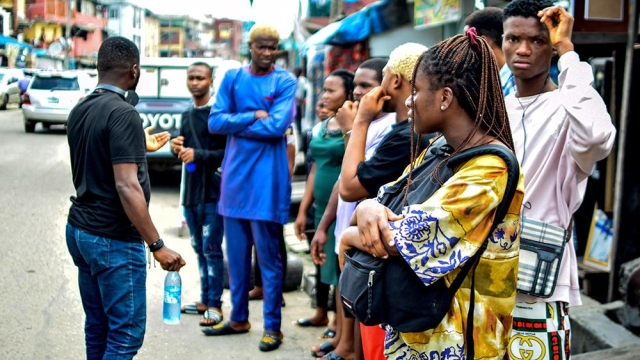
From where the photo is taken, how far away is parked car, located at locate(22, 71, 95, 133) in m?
20.1

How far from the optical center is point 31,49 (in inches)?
2053

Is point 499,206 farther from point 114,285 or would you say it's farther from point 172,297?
point 172,297

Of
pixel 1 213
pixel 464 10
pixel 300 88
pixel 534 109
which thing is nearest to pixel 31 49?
pixel 300 88

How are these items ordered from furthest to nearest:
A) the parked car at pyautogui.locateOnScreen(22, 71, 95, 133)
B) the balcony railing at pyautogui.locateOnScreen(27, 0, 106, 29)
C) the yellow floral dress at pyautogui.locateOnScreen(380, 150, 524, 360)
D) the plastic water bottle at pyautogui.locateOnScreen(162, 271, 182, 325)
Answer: the balcony railing at pyautogui.locateOnScreen(27, 0, 106, 29) → the parked car at pyautogui.locateOnScreen(22, 71, 95, 133) → the plastic water bottle at pyautogui.locateOnScreen(162, 271, 182, 325) → the yellow floral dress at pyautogui.locateOnScreen(380, 150, 524, 360)

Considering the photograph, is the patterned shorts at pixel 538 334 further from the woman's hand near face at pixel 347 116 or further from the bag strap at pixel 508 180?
the woman's hand near face at pixel 347 116

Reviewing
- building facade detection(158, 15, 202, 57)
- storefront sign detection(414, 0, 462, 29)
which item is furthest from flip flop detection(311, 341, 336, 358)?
building facade detection(158, 15, 202, 57)

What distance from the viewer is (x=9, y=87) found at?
1215 inches

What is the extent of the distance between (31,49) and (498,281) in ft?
181

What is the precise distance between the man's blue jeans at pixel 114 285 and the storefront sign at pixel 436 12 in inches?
193

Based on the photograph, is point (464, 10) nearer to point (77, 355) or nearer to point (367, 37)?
point (367, 37)

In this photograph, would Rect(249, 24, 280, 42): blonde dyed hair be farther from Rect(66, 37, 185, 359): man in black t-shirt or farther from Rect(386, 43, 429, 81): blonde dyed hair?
Rect(386, 43, 429, 81): blonde dyed hair

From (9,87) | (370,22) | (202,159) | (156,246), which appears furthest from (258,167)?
(9,87)

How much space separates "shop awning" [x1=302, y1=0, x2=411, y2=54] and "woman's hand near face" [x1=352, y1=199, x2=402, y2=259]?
767 cm

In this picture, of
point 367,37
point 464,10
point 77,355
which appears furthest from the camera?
point 367,37
